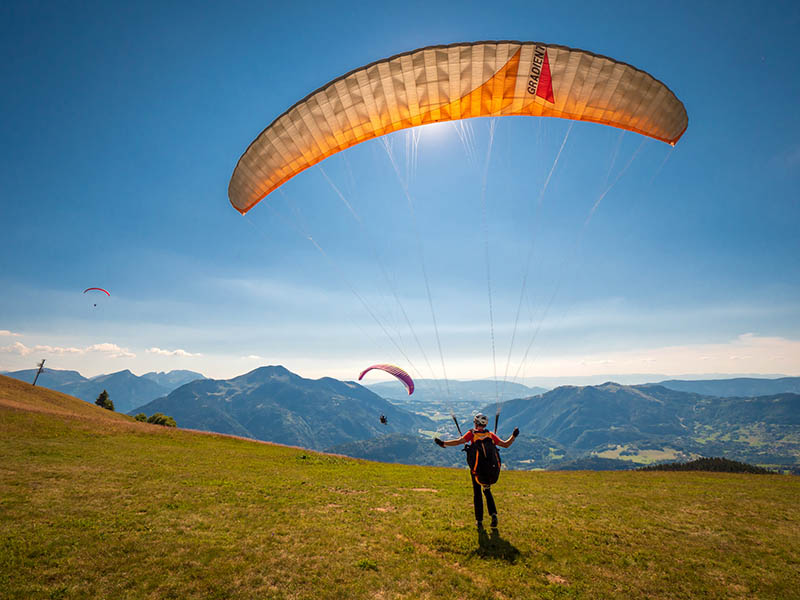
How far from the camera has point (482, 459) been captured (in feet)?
29.8

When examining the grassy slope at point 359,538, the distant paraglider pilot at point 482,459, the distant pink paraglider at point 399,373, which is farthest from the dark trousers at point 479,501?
the distant pink paraglider at point 399,373

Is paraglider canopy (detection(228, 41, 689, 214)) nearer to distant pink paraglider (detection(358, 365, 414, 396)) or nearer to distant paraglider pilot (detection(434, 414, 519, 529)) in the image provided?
distant paraglider pilot (detection(434, 414, 519, 529))

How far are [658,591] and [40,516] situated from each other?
49.7ft

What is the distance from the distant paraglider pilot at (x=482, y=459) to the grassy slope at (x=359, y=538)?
789mm

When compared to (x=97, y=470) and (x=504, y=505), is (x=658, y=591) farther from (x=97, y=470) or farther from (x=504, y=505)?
(x=97, y=470)

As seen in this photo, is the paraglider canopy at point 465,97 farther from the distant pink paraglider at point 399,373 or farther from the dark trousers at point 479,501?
the distant pink paraglider at point 399,373

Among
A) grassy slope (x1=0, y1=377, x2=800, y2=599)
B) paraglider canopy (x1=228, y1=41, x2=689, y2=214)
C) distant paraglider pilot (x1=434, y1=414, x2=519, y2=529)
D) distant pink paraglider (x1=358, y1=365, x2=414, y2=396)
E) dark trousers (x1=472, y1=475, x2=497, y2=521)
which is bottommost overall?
grassy slope (x1=0, y1=377, x2=800, y2=599)

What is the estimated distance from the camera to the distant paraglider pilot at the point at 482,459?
9.02 meters

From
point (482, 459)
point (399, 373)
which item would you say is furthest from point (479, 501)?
point (399, 373)

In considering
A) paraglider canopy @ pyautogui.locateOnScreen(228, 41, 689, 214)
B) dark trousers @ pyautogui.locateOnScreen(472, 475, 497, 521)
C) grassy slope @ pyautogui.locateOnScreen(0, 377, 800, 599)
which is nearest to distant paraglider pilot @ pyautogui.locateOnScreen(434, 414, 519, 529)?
dark trousers @ pyautogui.locateOnScreen(472, 475, 497, 521)

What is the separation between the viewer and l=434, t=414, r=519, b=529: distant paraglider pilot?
9.02 m

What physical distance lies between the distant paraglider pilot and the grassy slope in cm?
79

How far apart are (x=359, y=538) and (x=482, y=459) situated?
154 inches

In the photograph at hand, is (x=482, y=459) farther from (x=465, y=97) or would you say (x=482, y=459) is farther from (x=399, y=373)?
(x=399, y=373)
